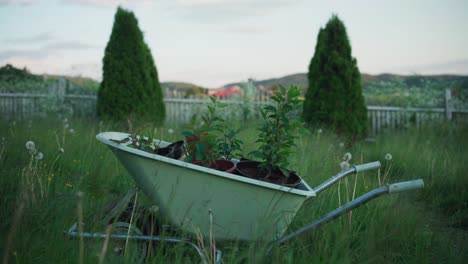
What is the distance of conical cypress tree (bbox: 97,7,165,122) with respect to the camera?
7.62 metres

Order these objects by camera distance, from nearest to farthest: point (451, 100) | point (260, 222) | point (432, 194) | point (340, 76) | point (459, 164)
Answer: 1. point (260, 222)
2. point (432, 194)
3. point (459, 164)
4. point (340, 76)
5. point (451, 100)

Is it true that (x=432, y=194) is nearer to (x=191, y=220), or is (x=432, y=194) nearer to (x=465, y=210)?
(x=465, y=210)

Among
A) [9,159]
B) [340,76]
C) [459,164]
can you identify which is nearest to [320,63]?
[340,76]

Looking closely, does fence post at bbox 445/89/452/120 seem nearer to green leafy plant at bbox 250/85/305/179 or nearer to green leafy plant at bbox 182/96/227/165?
green leafy plant at bbox 250/85/305/179

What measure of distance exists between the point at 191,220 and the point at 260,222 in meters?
0.36

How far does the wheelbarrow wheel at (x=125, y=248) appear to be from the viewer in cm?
185

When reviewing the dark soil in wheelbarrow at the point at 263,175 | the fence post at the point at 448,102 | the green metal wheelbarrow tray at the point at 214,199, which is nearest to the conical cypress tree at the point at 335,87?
the fence post at the point at 448,102

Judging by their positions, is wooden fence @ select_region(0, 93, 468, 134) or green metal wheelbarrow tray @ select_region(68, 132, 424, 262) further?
wooden fence @ select_region(0, 93, 468, 134)

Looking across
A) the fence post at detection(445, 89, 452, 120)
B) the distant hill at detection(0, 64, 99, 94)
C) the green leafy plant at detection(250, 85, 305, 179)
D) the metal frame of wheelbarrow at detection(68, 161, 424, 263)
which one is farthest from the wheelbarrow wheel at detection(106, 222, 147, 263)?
the distant hill at detection(0, 64, 99, 94)

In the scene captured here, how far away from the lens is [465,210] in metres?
3.79

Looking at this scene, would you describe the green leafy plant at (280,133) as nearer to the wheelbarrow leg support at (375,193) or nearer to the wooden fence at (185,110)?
the wheelbarrow leg support at (375,193)

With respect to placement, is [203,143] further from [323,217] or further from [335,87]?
[335,87]

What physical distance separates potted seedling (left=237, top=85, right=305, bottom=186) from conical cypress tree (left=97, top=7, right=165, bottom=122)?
556cm

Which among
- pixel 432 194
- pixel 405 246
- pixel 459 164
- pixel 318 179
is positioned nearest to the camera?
pixel 405 246
